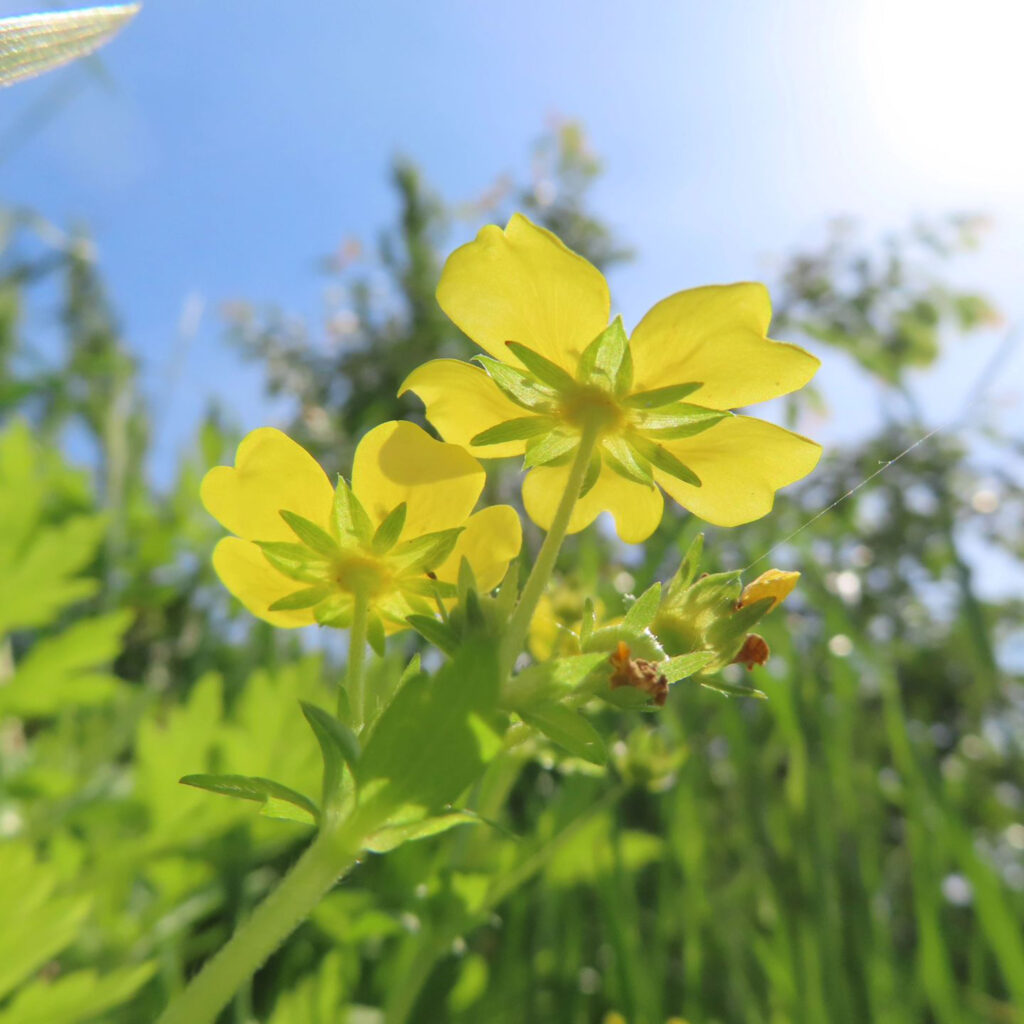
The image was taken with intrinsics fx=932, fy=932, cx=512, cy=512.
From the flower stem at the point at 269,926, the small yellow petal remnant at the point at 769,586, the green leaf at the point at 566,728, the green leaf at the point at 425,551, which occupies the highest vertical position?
the green leaf at the point at 425,551

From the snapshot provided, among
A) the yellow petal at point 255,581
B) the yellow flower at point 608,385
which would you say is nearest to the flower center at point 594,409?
the yellow flower at point 608,385

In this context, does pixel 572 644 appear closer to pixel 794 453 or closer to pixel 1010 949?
pixel 794 453

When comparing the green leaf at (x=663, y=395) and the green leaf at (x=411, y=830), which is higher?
the green leaf at (x=663, y=395)

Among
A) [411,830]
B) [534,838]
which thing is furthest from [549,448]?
[534,838]

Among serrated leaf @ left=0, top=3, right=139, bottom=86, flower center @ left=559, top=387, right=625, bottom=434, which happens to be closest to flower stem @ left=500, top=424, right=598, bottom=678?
flower center @ left=559, top=387, right=625, bottom=434

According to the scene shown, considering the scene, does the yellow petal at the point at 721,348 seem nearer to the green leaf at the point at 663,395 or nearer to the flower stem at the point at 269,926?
the green leaf at the point at 663,395

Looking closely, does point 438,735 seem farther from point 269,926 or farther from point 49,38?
point 49,38

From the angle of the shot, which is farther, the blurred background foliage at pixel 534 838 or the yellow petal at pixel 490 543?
the blurred background foliage at pixel 534 838
